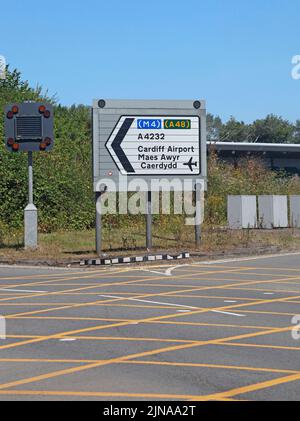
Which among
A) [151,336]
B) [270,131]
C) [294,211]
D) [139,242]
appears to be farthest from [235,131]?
[151,336]

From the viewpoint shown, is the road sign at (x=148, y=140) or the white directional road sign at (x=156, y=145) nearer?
the road sign at (x=148, y=140)

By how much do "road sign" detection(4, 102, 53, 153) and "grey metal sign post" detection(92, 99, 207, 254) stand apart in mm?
1339

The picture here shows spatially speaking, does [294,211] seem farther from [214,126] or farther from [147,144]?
[214,126]

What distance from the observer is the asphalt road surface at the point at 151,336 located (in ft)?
26.5

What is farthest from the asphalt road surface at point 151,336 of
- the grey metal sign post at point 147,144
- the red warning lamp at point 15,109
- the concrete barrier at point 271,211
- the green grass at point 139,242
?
the concrete barrier at point 271,211

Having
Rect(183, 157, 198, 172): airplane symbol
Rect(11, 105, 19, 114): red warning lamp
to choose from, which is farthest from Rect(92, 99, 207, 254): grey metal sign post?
Rect(11, 105, 19, 114): red warning lamp

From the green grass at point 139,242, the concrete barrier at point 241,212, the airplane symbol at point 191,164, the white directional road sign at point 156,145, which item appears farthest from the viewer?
the concrete barrier at point 241,212

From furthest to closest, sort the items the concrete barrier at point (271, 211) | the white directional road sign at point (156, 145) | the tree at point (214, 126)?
1. the tree at point (214, 126)
2. the concrete barrier at point (271, 211)
3. the white directional road sign at point (156, 145)

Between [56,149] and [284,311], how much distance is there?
25.9 meters

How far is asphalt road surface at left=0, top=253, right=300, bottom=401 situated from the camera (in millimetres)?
8062

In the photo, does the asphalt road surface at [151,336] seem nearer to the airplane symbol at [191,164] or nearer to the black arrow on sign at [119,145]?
the black arrow on sign at [119,145]

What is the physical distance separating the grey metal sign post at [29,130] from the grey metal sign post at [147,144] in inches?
53.4

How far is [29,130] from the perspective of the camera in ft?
78.3

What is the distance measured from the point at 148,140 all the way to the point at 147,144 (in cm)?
12
